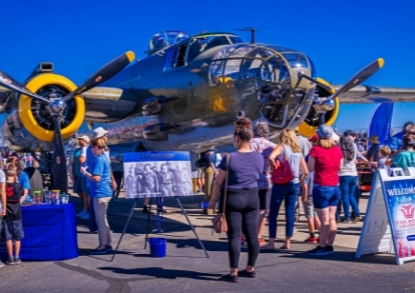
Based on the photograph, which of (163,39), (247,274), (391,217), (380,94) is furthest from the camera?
(380,94)

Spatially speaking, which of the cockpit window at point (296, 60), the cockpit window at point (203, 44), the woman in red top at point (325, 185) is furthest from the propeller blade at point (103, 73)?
the woman in red top at point (325, 185)

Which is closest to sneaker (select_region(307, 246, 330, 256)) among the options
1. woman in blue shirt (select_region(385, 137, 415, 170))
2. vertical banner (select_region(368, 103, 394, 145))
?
woman in blue shirt (select_region(385, 137, 415, 170))

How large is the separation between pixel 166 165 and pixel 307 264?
7.42 feet

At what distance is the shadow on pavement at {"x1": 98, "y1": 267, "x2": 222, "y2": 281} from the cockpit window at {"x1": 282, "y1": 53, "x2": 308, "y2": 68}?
4.78 m

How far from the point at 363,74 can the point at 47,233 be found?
26.7 feet

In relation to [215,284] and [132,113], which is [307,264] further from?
[132,113]

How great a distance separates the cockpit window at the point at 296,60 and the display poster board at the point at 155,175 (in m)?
3.37

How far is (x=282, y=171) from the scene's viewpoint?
24.0ft

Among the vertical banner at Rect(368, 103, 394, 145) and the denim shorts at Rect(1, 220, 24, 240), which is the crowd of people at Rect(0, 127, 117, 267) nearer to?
the denim shorts at Rect(1, 220, 24, 240)

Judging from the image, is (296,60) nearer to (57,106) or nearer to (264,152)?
(264,152)

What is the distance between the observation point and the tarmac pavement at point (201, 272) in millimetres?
5418

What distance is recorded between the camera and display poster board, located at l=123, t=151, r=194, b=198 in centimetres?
707

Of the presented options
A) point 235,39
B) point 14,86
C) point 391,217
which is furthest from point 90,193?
point 235,39

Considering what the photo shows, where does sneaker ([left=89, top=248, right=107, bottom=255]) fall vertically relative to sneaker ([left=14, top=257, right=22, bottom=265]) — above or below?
above
